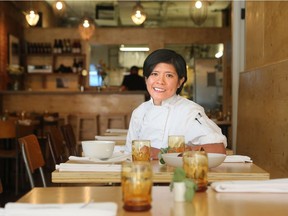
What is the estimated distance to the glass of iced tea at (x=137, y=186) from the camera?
1.42 meters

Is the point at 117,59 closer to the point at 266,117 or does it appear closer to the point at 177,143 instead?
the point at 266,117

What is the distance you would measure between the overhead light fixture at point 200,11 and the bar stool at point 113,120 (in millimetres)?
1972

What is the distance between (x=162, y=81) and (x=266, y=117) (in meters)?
1.70

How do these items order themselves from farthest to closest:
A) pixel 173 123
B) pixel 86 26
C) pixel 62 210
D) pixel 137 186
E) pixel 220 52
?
pixel 220 52, pixel 86 26, pixel 173 123, pixel 137 186, pixel 62 210

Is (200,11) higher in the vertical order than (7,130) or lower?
higher

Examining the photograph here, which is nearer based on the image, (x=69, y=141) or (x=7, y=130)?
(x=69, y=141)

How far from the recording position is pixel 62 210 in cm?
A: 132

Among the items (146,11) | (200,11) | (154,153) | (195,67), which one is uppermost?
(146,11)

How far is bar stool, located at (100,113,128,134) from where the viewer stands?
8.41m

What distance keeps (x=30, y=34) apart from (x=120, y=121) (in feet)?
14.3

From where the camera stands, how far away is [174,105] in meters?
2.95

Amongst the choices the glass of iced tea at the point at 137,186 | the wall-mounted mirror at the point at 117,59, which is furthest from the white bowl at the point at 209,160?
the wall-mounted mirror at the point at 117,59

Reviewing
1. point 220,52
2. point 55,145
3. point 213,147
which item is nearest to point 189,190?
point 213,147

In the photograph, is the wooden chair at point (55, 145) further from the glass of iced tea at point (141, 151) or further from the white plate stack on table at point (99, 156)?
the glass of iced tea at point (141, 151)
